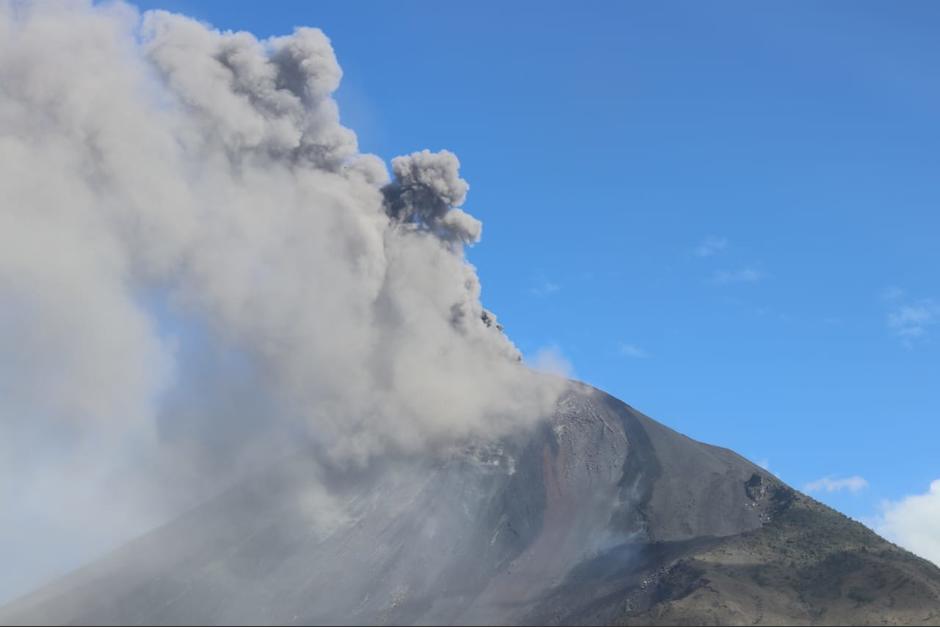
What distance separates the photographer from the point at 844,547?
277 feet

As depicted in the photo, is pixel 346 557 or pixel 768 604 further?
pixel 346 557

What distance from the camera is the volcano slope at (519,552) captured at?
75188 mm

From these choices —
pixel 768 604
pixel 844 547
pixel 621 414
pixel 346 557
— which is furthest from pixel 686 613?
pixel 621 414

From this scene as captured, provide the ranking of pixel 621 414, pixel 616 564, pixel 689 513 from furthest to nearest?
pixel 621 414 → pixel 689 513 → pixel 616 564

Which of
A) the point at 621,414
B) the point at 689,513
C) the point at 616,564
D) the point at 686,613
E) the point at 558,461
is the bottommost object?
the point at 686,613

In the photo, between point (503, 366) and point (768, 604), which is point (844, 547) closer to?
point (768, 604)

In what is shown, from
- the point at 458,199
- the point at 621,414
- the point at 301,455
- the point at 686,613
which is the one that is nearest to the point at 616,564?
the point at 686,613

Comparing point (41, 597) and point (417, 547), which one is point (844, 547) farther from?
point (41, 597)

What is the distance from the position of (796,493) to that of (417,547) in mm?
38034

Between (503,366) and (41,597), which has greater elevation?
(503,366)

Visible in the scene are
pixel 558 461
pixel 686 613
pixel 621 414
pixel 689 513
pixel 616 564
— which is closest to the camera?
pixel 686 613

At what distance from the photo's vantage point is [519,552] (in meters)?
85.0

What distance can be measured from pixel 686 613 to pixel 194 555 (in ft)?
133

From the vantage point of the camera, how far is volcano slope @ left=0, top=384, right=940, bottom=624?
75.2 meters
